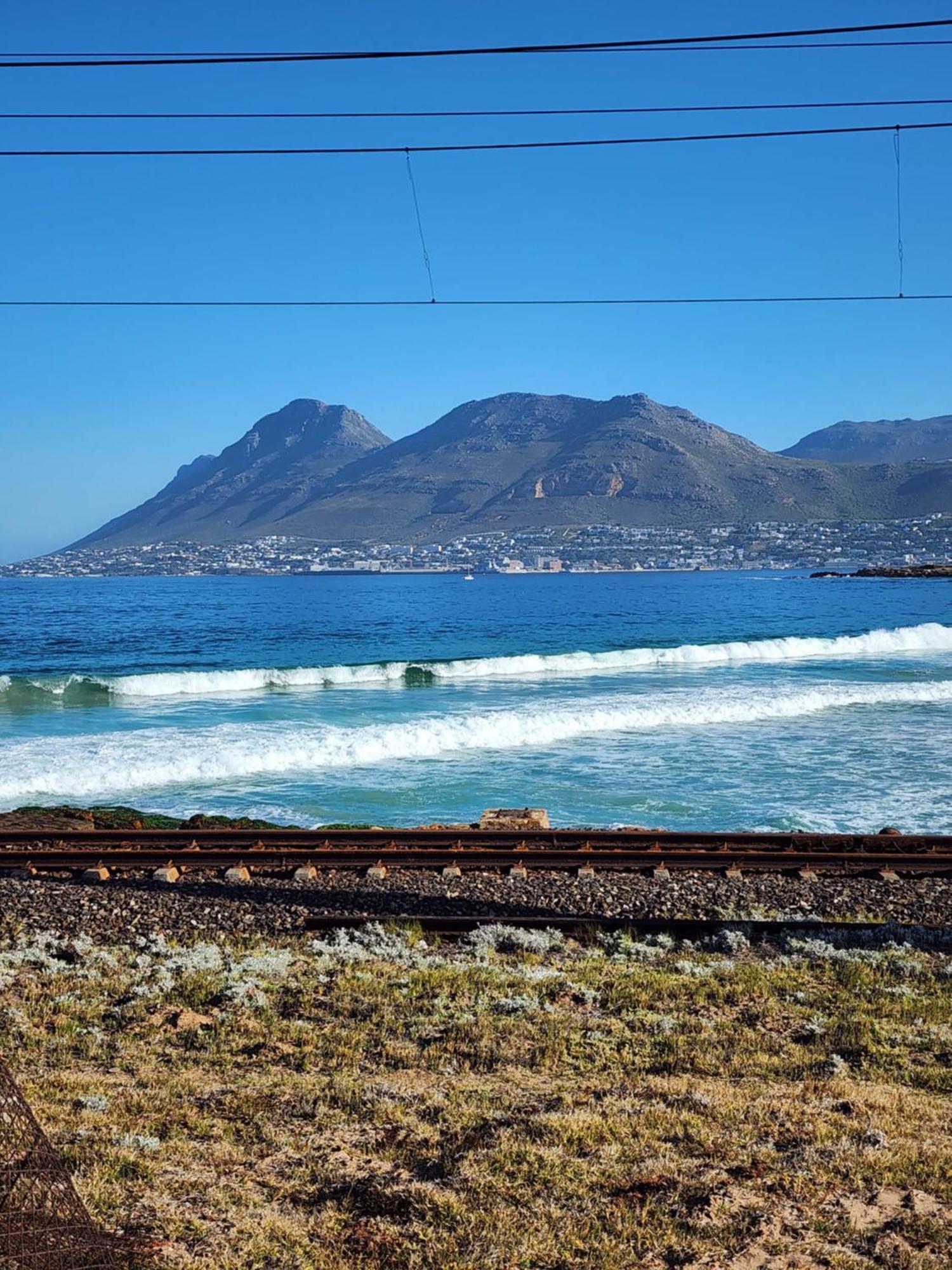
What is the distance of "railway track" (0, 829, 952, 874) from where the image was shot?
12.6m

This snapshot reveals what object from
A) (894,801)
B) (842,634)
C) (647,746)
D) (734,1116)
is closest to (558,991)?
(734,1116)

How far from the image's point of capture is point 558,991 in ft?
27.9

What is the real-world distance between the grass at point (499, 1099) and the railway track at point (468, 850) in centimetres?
289

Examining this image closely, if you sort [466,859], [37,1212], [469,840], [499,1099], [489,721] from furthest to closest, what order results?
1. [489,721]
2. [469,840]
3. [466,859]
4. [499,1099]
5. [37,1212]

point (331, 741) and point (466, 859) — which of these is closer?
point (466, 859)

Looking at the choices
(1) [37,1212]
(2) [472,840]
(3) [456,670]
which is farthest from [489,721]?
(1) [37,1212]

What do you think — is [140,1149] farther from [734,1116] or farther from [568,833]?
[568,833]

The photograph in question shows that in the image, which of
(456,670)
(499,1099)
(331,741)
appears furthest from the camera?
(456,670)

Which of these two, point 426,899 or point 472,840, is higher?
point 426,899

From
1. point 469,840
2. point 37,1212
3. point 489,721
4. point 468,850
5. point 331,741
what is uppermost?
point 37,1212

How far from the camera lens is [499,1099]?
6.64 metres

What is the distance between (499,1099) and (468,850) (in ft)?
21.2

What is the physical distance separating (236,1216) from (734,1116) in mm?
3054

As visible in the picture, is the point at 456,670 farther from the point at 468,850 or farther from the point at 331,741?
the point at 468,850
